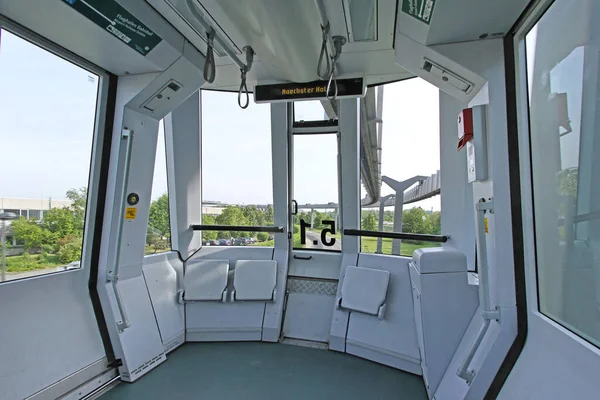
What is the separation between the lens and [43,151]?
2.36 m

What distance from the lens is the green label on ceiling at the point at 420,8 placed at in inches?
63.4

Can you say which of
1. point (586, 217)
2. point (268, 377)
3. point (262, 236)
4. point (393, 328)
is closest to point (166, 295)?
point (262, 236)

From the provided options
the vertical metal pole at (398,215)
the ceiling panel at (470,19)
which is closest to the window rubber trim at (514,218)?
the ceiling panel at (470,19)

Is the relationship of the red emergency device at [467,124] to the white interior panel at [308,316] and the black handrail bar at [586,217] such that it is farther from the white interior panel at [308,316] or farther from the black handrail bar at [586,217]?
the white interior panel at [308,316]

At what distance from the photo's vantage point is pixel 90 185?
267 cm

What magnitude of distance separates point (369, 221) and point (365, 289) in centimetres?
78

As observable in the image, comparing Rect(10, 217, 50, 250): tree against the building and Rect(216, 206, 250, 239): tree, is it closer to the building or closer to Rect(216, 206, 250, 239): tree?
the building

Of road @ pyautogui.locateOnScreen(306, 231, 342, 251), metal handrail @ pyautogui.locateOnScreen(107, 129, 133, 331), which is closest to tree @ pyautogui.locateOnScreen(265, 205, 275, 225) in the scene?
road @ pyautogui.locateOnScreen(306, 231, 342, 251)

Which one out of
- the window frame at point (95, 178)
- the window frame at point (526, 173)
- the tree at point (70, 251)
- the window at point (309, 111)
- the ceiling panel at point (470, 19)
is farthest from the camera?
the window at point (309, 111)

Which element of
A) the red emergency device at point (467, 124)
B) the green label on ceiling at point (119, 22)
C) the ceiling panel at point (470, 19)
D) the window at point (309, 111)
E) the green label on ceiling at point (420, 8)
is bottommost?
the red emergency device at point (467, 124)

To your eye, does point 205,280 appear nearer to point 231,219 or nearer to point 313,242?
point 231,219

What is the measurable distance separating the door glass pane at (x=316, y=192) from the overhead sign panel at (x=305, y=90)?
87cm

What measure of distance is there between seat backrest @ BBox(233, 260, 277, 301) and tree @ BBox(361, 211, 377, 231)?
3.66 feet

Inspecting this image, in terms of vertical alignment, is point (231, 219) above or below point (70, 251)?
above
